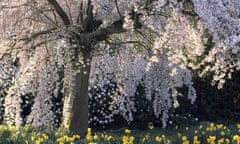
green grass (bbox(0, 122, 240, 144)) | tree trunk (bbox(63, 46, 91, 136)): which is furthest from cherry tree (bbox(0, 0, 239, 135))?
green grass (bbox(0, 122, 240, 144))

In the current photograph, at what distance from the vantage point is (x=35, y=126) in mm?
4758

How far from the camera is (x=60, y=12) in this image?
14.5ft

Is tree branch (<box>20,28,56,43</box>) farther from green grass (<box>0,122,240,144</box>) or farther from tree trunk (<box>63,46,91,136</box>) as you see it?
green grass (<box>0,122,240,144</box>)

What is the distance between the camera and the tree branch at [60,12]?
14.1 ft

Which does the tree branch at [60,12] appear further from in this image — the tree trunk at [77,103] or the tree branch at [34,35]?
the tree trunk at [77,103]

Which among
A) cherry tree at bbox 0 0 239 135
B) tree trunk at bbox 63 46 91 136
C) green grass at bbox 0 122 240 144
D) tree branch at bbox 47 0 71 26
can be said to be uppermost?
tree branch at bbox 47 0 71 26

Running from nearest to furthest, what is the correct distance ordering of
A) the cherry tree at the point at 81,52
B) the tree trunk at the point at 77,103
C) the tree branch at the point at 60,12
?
the cherry tree at the point at 81,52, the tree branch at the point at 60,12, the tree trunk at the point at 77,103

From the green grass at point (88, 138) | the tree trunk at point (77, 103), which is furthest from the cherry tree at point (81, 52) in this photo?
the green grass at point (88, 138)

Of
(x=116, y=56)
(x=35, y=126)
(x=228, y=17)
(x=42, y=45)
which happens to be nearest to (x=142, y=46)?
(x=116, y=56)

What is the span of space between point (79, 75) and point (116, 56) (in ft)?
1.43

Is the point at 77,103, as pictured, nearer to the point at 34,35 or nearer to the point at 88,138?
the point at 88,138

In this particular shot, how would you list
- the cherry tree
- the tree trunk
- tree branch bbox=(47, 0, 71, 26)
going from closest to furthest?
the cherry tree → tree branch bbox=(47, 0, 71, 26) → the tree trunk

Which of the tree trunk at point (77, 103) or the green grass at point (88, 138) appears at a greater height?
the tree trunk at point (77, 103)

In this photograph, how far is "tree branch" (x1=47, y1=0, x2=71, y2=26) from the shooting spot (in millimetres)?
4309
